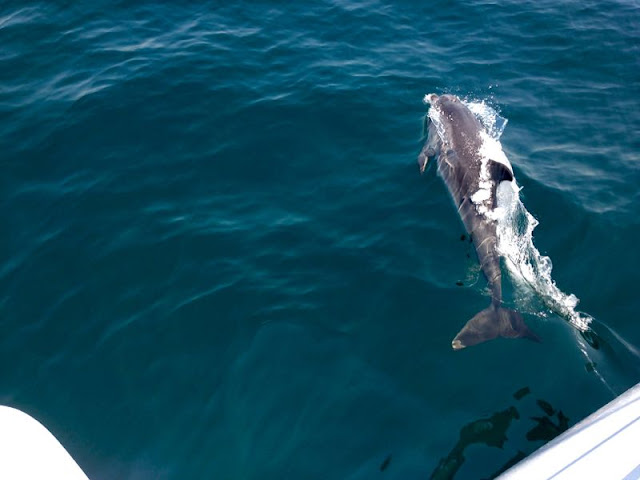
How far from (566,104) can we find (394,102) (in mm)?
4132

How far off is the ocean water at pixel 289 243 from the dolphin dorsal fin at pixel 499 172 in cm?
103

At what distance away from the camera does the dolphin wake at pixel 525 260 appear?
872cm

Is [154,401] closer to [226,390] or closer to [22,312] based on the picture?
[226,390]

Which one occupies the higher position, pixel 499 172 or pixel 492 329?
pixel 499 172

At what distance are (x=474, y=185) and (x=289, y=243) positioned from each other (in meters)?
3.60

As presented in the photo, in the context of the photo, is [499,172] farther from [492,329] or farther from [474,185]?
[492,329]

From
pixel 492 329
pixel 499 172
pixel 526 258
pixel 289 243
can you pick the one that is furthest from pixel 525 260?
pixel 289 243

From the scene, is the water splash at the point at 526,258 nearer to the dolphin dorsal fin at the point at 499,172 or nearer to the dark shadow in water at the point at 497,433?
the dolphin dorsal fin at the point at 499,172

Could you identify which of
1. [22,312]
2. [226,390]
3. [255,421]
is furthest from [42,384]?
[255,421]

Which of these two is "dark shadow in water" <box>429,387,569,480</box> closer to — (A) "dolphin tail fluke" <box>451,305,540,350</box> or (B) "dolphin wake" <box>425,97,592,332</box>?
(A) "dolphin tail fluke" <box>451,305,540,350</box>

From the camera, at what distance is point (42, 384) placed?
789cm

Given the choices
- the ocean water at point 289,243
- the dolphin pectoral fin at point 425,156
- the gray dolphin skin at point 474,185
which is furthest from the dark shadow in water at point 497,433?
the dolphin pectoral fin at point 425,156

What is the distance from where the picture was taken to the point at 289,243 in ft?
32.5

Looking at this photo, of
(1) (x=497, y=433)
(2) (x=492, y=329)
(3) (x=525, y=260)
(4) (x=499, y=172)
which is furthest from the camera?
(4) (x=499, y=172)
